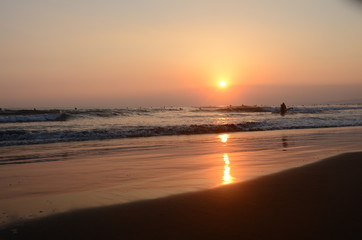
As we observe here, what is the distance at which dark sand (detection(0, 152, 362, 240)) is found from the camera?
3773mm

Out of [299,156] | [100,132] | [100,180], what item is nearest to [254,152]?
[299,156]

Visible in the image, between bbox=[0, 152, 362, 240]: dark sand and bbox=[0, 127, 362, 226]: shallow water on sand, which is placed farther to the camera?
bbox=[0, 127, 362, 226]: shallow water on sand

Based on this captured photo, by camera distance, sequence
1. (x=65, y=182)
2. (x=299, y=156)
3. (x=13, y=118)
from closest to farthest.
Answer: (x=65, y=182) → (x=299, y=156) → (x=13, y=118)

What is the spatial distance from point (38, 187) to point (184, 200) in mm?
2679

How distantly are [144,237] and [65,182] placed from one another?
134 inches

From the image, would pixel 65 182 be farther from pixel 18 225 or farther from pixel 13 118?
pixel 13 118

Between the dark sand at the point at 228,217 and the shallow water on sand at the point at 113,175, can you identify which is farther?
the shallow water on sand at the point at 113,175

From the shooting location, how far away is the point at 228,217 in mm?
4285

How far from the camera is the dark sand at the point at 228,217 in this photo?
3.77 meters

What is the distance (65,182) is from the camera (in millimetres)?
6672

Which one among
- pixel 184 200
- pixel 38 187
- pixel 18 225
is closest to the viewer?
pixel 18 225

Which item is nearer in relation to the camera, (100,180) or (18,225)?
(18,225)

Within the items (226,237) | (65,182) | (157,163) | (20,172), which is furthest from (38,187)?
(226,237)

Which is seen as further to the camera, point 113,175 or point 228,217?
point 113,175
